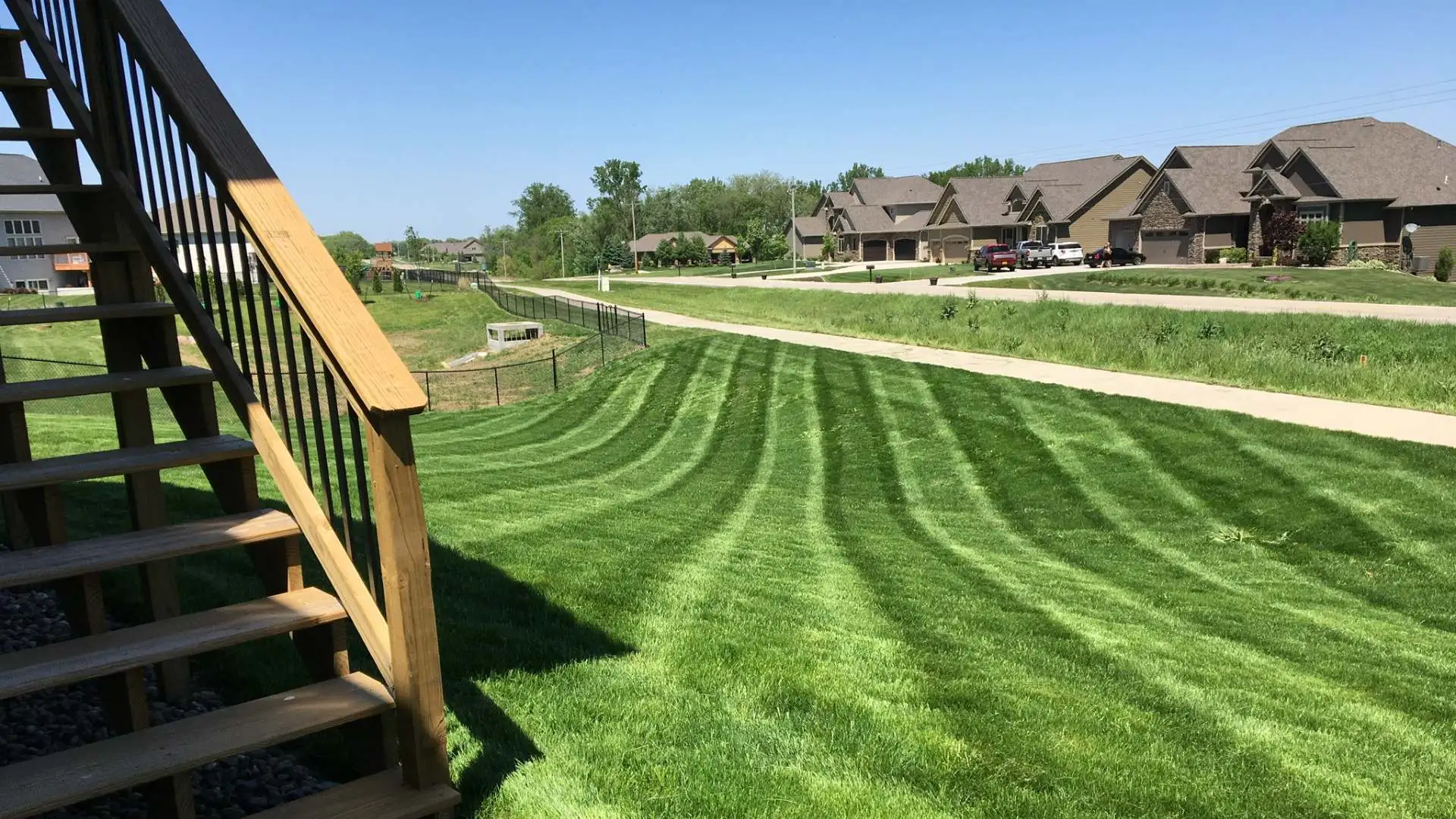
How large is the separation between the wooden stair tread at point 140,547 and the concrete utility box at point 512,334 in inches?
1126

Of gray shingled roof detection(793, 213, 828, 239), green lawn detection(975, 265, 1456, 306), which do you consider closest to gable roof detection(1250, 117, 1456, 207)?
green lawn detection(975, 265, 1456, 306)

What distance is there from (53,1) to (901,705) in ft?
17.0

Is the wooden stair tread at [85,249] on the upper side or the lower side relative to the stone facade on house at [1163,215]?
lower

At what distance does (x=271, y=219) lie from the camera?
2.94m

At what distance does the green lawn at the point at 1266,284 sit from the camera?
31.5 metres

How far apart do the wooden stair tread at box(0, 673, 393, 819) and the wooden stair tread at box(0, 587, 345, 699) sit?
0.68 feet

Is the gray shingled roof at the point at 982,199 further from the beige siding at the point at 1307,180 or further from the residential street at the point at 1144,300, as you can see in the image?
the beige siding at the point at 1307,180

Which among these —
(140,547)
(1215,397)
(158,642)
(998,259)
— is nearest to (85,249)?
(140,547)

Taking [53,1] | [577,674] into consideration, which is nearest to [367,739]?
[577,674]

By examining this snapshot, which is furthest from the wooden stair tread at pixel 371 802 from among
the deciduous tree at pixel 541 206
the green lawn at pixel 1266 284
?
the deciduous tree at pixel 541 206

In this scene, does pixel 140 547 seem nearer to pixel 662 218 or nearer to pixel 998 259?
pixel 998 259

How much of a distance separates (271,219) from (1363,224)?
5392 centimetres

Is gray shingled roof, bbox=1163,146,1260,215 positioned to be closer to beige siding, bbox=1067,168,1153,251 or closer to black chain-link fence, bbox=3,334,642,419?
beige siding, bbox=1067,168,1153,251

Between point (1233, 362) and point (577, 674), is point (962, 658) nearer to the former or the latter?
point (577, 674)
